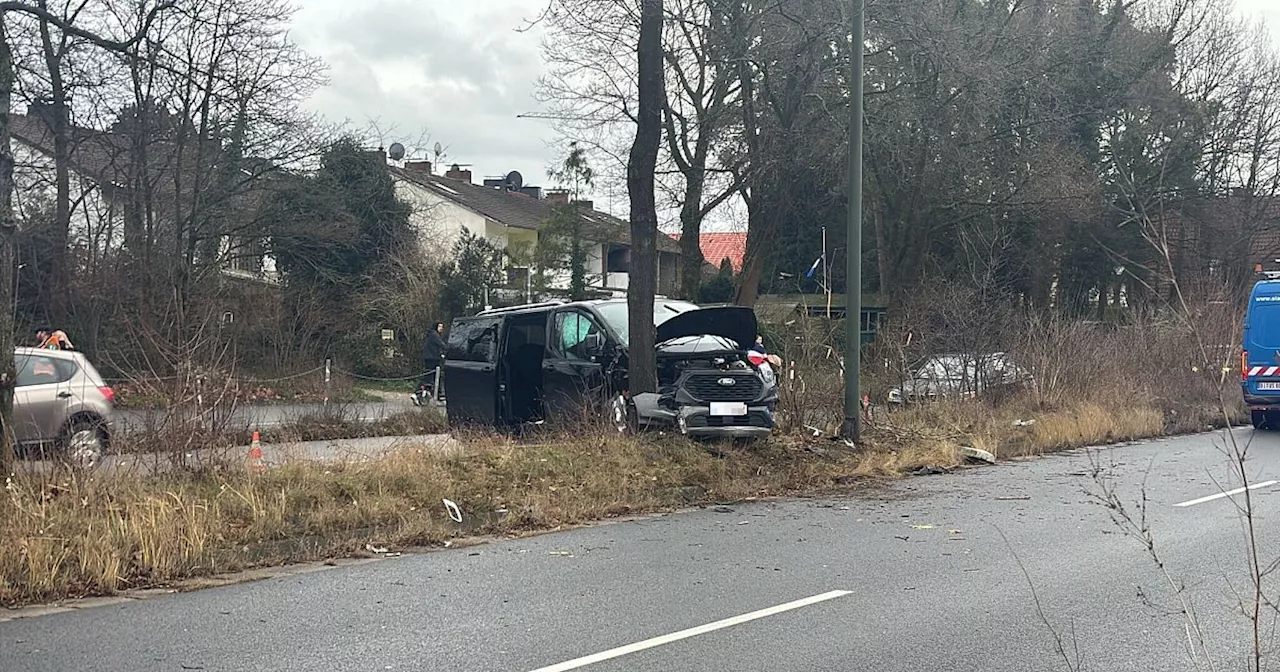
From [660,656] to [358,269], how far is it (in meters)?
29.3

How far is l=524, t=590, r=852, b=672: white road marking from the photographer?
19.5 ft

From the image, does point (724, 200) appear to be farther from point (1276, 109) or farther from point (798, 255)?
point (1276, 109)

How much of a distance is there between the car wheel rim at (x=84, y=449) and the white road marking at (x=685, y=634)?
16.7ft

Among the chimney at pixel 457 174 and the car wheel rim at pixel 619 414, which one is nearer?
the car wheel rim at pixel 619 414

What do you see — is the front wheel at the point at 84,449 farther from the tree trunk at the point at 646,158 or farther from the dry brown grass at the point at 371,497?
the tree trunk at the point at 646,158

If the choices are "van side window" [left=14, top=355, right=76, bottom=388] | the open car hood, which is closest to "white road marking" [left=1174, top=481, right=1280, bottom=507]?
the open car hood

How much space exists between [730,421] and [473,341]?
4.58 metres

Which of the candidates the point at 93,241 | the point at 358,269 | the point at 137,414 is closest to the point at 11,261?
the point at 137,414

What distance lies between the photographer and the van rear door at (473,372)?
15562 millimetres

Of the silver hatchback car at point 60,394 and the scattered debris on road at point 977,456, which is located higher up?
the silver hatchback car at point 60,394

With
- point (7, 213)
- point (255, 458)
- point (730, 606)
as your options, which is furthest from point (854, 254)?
point (7, 213)

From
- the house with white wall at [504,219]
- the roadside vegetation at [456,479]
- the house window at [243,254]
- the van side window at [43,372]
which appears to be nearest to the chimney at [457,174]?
the house with white wall at [504,219]

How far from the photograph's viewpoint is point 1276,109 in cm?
3472

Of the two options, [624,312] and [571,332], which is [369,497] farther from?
[624,312]
